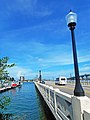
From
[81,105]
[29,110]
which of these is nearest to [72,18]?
[81,105]

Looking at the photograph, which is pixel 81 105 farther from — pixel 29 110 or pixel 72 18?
pixel 29 110

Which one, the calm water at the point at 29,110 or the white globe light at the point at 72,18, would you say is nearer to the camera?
the white globe light at the point at 72,18

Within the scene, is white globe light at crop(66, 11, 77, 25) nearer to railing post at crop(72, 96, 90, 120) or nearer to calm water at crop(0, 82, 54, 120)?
railing post at crop(72, 96, 90, 120)

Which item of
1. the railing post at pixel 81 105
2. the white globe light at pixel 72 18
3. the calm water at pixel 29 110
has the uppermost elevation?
the white globe light at pixel 72 18

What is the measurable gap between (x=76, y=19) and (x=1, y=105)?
934 cm

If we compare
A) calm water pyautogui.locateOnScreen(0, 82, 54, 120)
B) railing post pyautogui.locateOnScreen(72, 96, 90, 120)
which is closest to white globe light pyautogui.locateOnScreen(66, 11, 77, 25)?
railing post pyautogui.locateOnScreen(72, 96, 90, 120)

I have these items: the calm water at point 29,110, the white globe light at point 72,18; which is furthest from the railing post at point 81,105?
the calm water at point 29,110

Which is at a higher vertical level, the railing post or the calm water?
the railing post

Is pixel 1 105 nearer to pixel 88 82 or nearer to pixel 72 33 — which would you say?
pixel 72 33

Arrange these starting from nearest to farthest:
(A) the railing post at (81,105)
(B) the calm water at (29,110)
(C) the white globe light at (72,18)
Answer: (A) the railing post at (81,105)
(C) the white globe light at (72,18)
(B) the calm water at (29,110)

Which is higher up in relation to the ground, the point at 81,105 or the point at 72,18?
the point at 72,18

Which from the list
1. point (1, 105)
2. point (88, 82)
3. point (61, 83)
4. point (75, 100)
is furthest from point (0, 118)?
point (61, 83)

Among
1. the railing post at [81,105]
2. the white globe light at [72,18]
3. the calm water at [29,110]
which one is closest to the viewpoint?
the railing post at [81,105]

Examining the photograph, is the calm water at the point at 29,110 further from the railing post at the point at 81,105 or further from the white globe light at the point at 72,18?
the white globe light at the point at 72,18
